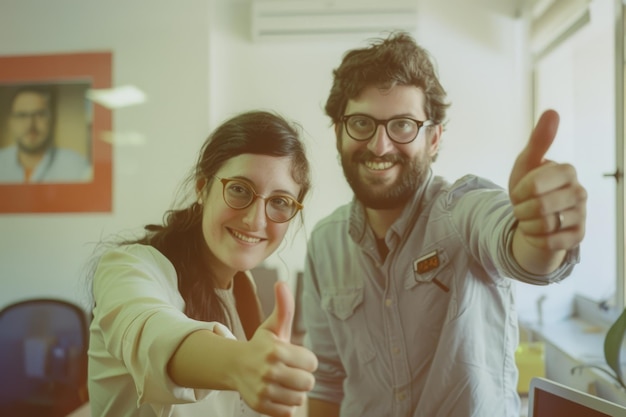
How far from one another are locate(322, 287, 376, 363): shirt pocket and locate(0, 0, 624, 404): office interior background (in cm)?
5

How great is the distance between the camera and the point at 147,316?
0.30 m

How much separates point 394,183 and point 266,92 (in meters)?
0.21

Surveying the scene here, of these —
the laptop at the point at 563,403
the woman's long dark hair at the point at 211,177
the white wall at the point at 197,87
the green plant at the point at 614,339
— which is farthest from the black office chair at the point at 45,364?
the green plant at the point at 614,339

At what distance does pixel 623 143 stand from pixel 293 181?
394 mm

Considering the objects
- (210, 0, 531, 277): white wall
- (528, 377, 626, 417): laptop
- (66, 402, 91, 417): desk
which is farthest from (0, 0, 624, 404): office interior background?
(66, 402, 91, 417): desk

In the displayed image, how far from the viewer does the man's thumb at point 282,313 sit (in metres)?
0.22

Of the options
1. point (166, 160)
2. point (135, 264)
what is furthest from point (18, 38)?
point (135, 264)

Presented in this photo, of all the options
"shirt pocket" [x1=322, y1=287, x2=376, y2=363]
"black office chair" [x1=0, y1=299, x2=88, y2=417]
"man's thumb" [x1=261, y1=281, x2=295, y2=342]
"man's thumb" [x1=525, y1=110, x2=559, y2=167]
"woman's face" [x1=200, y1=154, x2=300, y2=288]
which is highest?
"man's thumb" [x1=525, y1=110, x2=559, y2=167]

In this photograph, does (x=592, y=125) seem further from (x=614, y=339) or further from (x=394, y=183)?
(x=394, y=183)

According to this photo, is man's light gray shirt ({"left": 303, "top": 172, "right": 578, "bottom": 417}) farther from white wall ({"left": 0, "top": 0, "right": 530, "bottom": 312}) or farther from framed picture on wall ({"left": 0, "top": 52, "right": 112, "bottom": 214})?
framed picture on wall ({"left": 0, "top": 52, "right": 112, "bottom": 214})

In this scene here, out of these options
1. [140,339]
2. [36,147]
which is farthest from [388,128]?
[36,147]

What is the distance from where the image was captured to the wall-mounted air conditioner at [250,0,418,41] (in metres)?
0.49

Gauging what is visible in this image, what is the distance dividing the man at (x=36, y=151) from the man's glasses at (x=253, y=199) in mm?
214

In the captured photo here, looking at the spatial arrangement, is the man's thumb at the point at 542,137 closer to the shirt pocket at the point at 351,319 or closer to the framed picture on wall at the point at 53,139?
the shirt pocket at the point at 351,319
